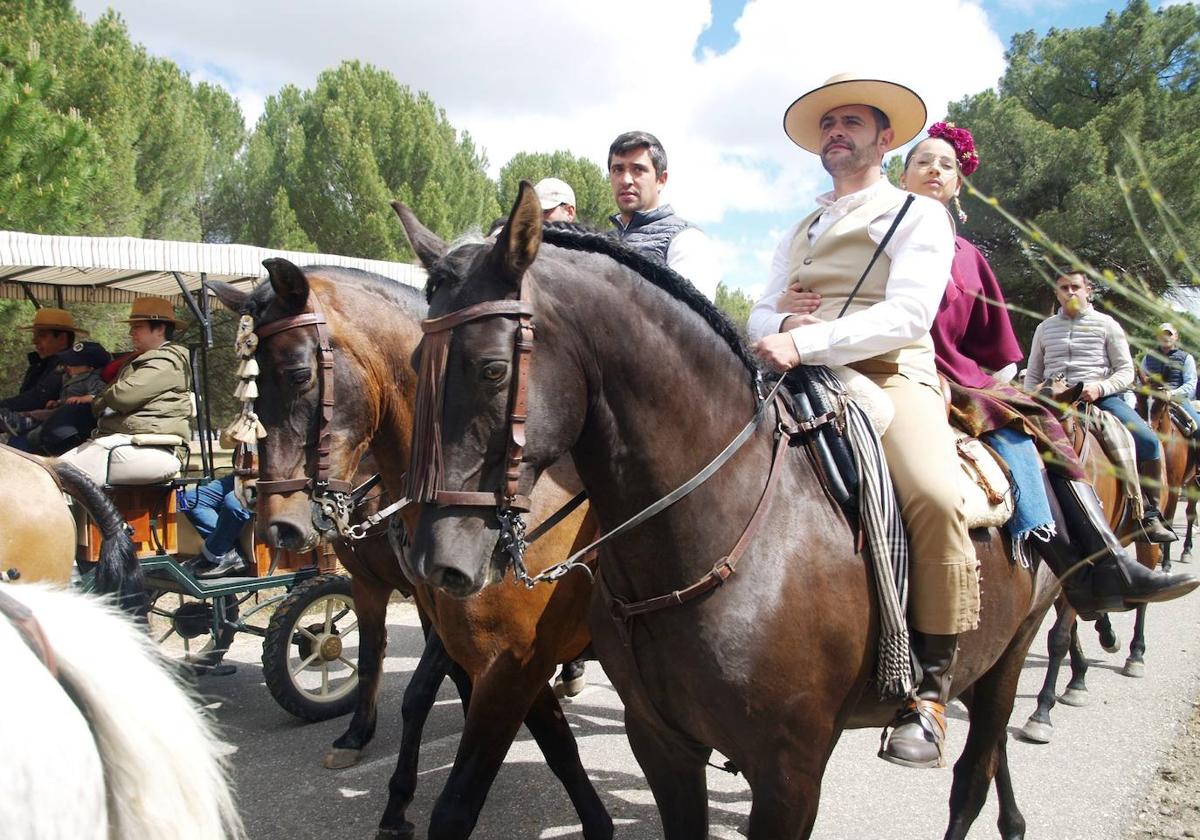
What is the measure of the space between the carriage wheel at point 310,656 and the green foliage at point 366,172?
51.4 feet

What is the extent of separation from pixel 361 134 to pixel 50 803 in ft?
75.0

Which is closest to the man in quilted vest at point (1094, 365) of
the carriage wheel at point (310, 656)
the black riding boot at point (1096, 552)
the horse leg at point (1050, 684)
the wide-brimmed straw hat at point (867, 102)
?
the horse leg at point (1050, 684)

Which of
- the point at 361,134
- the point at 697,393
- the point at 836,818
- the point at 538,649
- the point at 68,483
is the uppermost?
the point at 361,134

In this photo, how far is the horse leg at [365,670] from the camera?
4.39 meters

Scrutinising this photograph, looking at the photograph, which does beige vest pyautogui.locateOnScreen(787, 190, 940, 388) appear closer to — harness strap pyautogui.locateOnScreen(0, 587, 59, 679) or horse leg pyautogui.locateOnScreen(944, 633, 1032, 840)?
horse leg pyautogui.locateOnScreen(944, 633, 1032, 840)

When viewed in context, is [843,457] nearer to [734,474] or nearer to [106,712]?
[734,474]

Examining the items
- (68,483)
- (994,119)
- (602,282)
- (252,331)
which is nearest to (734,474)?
(602,282)

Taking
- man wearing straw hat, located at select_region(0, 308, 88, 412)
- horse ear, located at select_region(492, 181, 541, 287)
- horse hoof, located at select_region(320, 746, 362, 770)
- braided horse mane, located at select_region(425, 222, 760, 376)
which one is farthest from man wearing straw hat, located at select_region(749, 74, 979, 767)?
man wearing straw hat, located at select_region(0, 308, 88, 412)

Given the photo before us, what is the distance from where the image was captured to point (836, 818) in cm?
381

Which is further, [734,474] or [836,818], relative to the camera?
[836,818]

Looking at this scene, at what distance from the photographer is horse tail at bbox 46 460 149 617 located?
411 cm

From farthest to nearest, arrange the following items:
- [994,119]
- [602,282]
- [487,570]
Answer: [994,119]
[602,282]
[487,570]

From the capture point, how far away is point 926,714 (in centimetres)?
236

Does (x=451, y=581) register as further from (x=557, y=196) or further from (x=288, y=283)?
(x=557, y=196)
